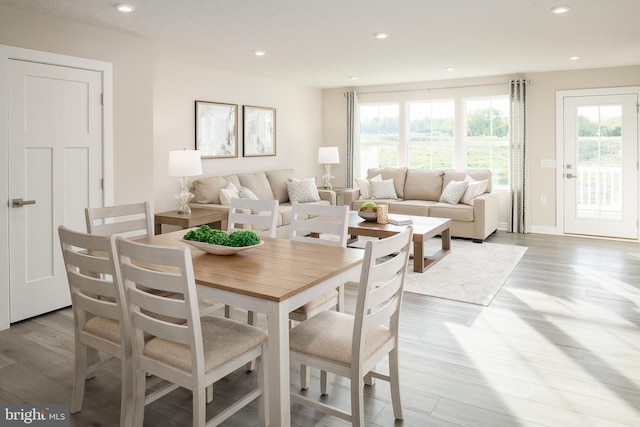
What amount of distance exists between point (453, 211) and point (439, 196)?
2.65ft

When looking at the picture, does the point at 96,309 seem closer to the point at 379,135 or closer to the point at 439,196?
the point at 439,196

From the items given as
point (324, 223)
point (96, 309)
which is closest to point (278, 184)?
point (324, 223)

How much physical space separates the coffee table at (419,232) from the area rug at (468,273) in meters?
0.09

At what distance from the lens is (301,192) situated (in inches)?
274

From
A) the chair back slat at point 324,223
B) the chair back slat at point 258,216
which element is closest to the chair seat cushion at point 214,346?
the chair back slat at point 324,223

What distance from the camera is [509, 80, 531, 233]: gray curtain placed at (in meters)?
6.95

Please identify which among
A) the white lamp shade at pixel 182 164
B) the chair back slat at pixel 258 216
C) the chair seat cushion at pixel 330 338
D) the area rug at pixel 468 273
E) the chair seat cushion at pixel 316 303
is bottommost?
the area rug at pixel 468 273

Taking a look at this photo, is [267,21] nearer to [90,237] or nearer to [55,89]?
[55,89]

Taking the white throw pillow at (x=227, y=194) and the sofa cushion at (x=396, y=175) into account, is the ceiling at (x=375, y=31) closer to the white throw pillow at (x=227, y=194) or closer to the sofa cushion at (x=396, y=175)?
the white throw pillow at (x=227, y=194)

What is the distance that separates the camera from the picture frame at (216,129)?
608 cm

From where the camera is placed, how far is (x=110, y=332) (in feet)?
7.01

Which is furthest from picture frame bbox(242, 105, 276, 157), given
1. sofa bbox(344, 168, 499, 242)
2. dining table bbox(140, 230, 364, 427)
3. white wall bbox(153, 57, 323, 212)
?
dining table bbox(140, 230, 364, 427)

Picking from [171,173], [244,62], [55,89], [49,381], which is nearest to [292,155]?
[244,62]

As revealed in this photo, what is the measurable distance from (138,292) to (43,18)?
9.39 ft
